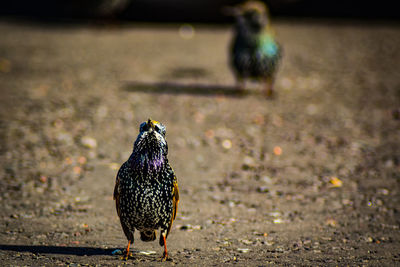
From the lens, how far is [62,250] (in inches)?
165

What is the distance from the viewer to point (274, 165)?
21.2ft

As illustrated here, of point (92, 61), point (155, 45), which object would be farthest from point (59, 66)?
point (155, 45)

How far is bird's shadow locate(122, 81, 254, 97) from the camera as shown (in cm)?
967

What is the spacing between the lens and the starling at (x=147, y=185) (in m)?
3.76

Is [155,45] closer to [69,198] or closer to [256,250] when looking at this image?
[69,198]

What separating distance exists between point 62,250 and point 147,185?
38.0 inches

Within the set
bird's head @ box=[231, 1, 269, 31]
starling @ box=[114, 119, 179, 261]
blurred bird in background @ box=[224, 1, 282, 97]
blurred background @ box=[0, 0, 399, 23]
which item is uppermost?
blurred background @ box=[0, 0, 399, 23]

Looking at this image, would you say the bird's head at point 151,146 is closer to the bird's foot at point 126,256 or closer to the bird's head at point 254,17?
the bird's foot at point 126,256

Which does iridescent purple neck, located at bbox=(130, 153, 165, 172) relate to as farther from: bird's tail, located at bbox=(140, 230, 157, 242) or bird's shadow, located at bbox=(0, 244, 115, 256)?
bird's shadow, located at bbox=(0, 244, 115, 256)

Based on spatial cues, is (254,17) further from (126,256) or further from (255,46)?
(126,256)

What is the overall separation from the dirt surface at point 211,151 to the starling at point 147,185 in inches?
14.3

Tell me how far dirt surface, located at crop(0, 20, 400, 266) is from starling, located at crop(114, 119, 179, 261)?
36 centimetres

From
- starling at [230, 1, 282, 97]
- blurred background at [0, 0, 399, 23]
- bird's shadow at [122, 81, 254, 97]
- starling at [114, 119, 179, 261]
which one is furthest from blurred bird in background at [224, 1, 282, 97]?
blurred background at [0, 0, 399, 23]

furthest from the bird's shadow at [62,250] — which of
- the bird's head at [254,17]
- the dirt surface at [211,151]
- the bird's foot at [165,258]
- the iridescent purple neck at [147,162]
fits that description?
the bird's head at [254,17]
